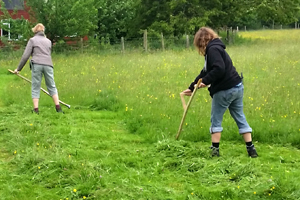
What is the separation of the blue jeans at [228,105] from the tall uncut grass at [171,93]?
2.85ft

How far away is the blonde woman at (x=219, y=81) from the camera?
182 inches

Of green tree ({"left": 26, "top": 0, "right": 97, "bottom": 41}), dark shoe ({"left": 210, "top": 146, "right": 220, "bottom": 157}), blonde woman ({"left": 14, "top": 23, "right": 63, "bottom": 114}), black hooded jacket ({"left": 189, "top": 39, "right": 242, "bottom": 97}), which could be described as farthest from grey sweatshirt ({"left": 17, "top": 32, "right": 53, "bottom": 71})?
green tree ({"left": 26, "top": 0, "right": 97, "bottom": 41})

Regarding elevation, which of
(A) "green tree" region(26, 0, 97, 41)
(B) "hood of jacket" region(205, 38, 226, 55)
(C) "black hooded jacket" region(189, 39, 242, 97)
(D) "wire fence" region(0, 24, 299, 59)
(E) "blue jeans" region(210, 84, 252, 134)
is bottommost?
(E) "blue jeans" region(210, 84, 252, 134)

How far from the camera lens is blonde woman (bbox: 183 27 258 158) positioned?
463 cm

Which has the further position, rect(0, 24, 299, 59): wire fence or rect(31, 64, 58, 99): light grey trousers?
rect(0, 24, 299, 59): wire fence

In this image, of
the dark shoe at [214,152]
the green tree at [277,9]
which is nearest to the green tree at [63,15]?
the green tree at [277,9]

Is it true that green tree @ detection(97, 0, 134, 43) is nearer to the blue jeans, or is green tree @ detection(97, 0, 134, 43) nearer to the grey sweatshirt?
the grey sweatshirt

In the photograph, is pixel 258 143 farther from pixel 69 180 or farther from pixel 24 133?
pixel 24 133

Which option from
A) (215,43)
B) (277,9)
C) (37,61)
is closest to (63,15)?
(37,61)

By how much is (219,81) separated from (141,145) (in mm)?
1556

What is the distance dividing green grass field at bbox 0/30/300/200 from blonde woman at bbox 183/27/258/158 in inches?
13.5

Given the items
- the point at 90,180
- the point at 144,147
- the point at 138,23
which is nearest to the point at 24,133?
the point at 144,147

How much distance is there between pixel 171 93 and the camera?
854cm

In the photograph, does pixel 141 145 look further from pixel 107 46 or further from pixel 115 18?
pixel 115 18
